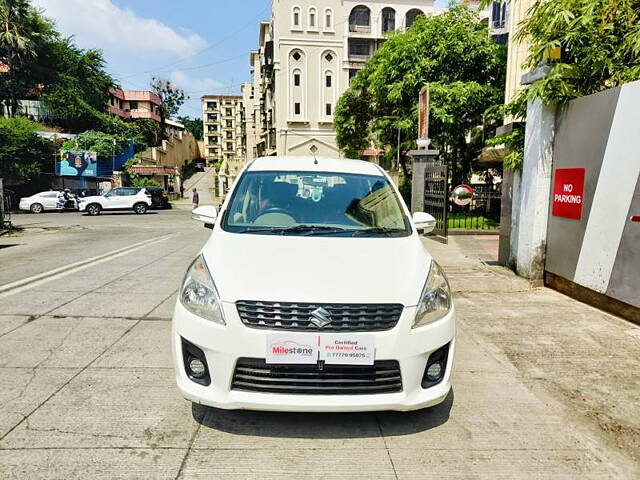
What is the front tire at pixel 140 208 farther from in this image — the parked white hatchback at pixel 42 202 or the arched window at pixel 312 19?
the arched window at pixel 312 19

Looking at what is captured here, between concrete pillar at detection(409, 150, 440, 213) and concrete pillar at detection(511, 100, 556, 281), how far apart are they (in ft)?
15.6

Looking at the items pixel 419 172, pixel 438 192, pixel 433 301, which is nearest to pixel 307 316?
pixel 433 301

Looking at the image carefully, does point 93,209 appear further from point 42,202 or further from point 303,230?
point 303,230

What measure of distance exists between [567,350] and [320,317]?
121 inches

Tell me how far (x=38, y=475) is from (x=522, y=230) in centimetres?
691

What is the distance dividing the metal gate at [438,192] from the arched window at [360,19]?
4116 centimetres

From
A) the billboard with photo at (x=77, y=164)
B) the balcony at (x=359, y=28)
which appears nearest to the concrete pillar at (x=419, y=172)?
the billboard with photo at (x=77, y=164)

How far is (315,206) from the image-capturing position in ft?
13.2

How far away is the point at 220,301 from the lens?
2764 millimetres

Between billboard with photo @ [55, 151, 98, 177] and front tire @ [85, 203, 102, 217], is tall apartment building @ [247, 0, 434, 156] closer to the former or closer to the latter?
billboard with photo @ [55, 151, 98, 177]

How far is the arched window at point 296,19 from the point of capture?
46.7 metres

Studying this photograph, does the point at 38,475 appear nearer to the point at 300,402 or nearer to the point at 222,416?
the point at 222,416

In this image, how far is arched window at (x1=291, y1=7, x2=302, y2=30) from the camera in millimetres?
46719

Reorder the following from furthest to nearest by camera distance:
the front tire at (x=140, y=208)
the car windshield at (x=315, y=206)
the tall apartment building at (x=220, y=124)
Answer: the tall apartment building at (x=220, y=124)
the front tire at (x=140, y=208)
the car windshield at (x=315, y=206)
